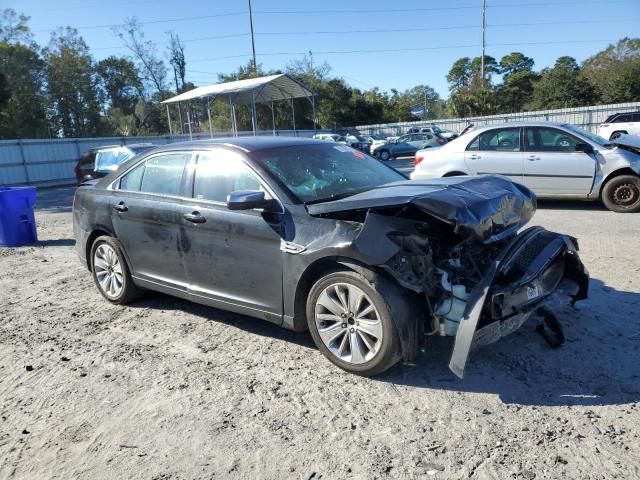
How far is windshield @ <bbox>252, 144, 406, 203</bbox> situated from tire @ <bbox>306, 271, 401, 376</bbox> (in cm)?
78

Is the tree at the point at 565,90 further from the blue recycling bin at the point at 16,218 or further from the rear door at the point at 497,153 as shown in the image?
the blue recycling bin at the point at 16,218

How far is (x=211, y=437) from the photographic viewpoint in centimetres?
296

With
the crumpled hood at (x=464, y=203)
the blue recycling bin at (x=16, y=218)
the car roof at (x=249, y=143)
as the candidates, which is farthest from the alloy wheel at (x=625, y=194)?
the blue recycling bin at (x=16, y=218)

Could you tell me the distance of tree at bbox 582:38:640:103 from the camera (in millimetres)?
40844

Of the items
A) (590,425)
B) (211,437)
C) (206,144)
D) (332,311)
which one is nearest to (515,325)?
(590,425)

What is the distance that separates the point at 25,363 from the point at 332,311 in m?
2.60

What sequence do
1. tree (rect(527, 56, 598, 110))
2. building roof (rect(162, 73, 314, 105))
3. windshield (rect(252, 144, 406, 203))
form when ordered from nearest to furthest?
windshield (rect(252, 144, 406, 203)), building roof (rect(162, 73, 314, 105)), tree (rect(527, 56, 598, 110))

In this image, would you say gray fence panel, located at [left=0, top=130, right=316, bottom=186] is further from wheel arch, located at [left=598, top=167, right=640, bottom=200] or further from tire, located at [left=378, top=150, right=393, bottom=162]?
wheel arch, located at [left=598, top=167, right=640, bottom=200]

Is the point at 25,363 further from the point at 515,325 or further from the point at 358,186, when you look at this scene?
the point at 515,325

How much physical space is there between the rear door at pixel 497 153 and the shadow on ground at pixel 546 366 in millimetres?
5262

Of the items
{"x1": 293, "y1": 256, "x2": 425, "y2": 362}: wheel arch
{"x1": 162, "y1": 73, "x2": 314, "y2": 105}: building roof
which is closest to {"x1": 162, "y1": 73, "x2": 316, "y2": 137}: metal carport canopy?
{"x1": 162, "y1": 73, "x2": 314, "y2": 105}: building roof

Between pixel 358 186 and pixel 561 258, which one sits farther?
pixel 358 186

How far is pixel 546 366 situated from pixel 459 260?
3.19 ft

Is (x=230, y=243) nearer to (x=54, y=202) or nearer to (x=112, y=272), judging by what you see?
(x=112, y=272)
